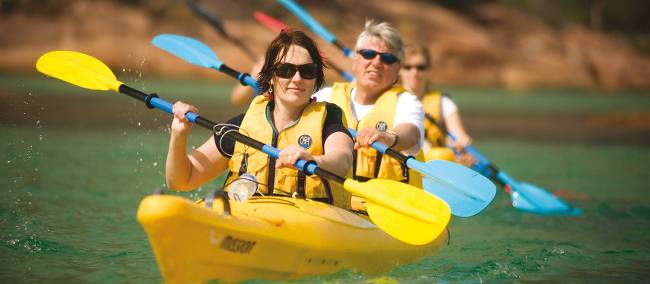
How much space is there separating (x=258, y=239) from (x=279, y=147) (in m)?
0.66

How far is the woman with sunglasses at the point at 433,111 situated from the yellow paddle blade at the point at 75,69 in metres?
2.82

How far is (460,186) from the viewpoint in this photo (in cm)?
442

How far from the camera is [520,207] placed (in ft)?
23.0

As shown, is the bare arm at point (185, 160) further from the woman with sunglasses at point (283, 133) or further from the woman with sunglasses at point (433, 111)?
the woman with sunglasses at point (433, 111)

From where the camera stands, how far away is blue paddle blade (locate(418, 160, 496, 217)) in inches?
173

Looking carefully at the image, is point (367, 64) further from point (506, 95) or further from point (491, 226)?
point (506, 95)

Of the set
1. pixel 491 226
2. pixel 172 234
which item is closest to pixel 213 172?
pixel 172 234

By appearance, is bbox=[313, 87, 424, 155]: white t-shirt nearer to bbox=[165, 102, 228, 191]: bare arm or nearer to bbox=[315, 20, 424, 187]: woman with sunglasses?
bbox=[315, 20, 424, 187]: woman with sunglasses

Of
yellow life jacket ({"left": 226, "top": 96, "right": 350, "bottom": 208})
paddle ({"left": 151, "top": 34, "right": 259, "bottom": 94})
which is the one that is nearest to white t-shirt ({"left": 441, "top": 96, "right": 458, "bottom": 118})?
paddle ({"left": 151, "top": 34, "right": 259, "bottom": 94})

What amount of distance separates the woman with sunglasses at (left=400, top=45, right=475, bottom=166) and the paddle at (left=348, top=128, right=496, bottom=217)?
2184 mm

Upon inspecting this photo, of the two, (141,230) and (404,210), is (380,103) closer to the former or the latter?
(404,210)

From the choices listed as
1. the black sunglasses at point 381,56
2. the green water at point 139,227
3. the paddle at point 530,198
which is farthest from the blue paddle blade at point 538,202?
the black sunglasses at point 381,56

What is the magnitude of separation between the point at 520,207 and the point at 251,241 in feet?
13.3

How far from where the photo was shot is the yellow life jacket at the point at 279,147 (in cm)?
395
